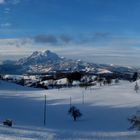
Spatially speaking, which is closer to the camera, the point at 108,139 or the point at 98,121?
the point at 108,139

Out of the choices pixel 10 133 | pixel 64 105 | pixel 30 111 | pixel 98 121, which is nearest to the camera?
pixel 10 133

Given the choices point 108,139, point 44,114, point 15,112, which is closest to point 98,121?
point 44,114

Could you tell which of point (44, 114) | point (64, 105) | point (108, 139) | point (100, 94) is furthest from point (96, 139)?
point (100, 94)

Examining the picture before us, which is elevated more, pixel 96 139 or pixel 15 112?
pixel 96 139

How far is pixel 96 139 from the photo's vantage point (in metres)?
41.9

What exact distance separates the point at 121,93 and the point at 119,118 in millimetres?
64550

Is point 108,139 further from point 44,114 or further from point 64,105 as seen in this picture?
point 64,105

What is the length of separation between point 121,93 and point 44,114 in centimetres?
6257

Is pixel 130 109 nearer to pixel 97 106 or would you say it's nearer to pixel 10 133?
pixel 97 106

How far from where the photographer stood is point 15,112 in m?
124

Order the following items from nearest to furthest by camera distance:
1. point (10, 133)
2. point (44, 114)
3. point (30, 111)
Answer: point (10, 133) < point (44, 114) < point (30, 111)

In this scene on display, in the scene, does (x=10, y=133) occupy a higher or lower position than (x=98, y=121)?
higher

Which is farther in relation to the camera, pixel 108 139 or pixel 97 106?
pixel 97 106

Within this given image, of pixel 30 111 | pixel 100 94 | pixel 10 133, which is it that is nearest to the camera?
pixel 10 133
